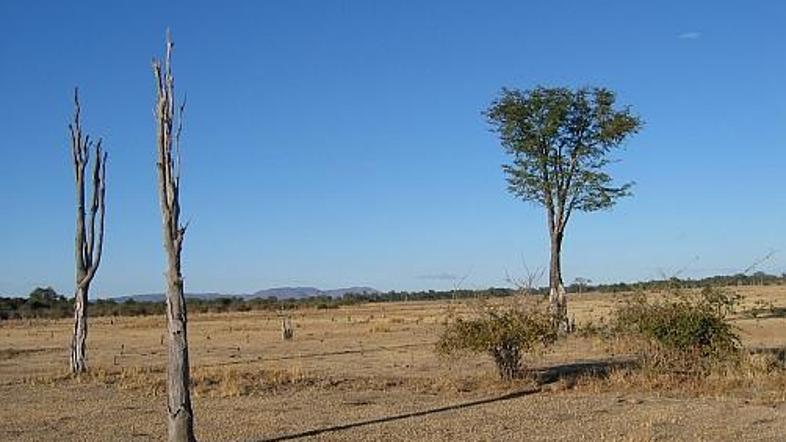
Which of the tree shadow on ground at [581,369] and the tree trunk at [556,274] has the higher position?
the tree trunk at [556,274]

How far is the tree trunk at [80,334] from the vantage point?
3058cm

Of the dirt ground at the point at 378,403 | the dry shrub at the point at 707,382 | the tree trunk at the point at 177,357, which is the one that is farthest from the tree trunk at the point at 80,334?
the tree trunk at the point at 177,357

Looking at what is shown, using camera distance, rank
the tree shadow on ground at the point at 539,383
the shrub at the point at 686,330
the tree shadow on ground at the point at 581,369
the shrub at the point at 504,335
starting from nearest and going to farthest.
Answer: the tree shadow on ground at the point at 539,383
the shrub at the point at 686,330
the shrub at the point at 504,335
the tree shadow on ground at the point at 581,369

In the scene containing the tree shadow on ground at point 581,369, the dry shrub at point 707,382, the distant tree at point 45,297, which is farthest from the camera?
the distant tree at point 45,297

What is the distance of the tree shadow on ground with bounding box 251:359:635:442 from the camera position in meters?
17.2

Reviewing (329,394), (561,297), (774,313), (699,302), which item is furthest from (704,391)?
(774,313)

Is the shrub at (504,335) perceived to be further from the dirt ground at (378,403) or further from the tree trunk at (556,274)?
the tree trunk at (556,274)

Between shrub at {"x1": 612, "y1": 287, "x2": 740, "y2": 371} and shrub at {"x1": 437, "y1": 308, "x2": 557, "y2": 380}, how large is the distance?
216cm

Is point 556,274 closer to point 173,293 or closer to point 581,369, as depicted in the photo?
point 581,369

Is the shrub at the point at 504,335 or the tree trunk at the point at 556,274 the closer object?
the shrub at the point at 504,335

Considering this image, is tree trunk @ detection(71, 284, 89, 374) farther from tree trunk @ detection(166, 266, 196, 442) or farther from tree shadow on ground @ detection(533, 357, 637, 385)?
tree trunk @ detection(166, 266, 196, 442)

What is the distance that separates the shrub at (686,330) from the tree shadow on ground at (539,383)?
1.58m

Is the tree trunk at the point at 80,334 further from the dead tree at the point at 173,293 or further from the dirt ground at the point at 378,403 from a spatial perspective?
the dead tree at the point at 173,293

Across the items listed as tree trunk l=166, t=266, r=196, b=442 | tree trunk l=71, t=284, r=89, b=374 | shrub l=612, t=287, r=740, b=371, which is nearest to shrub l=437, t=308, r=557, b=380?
shrub l=612, t=287, r=740, b=371
